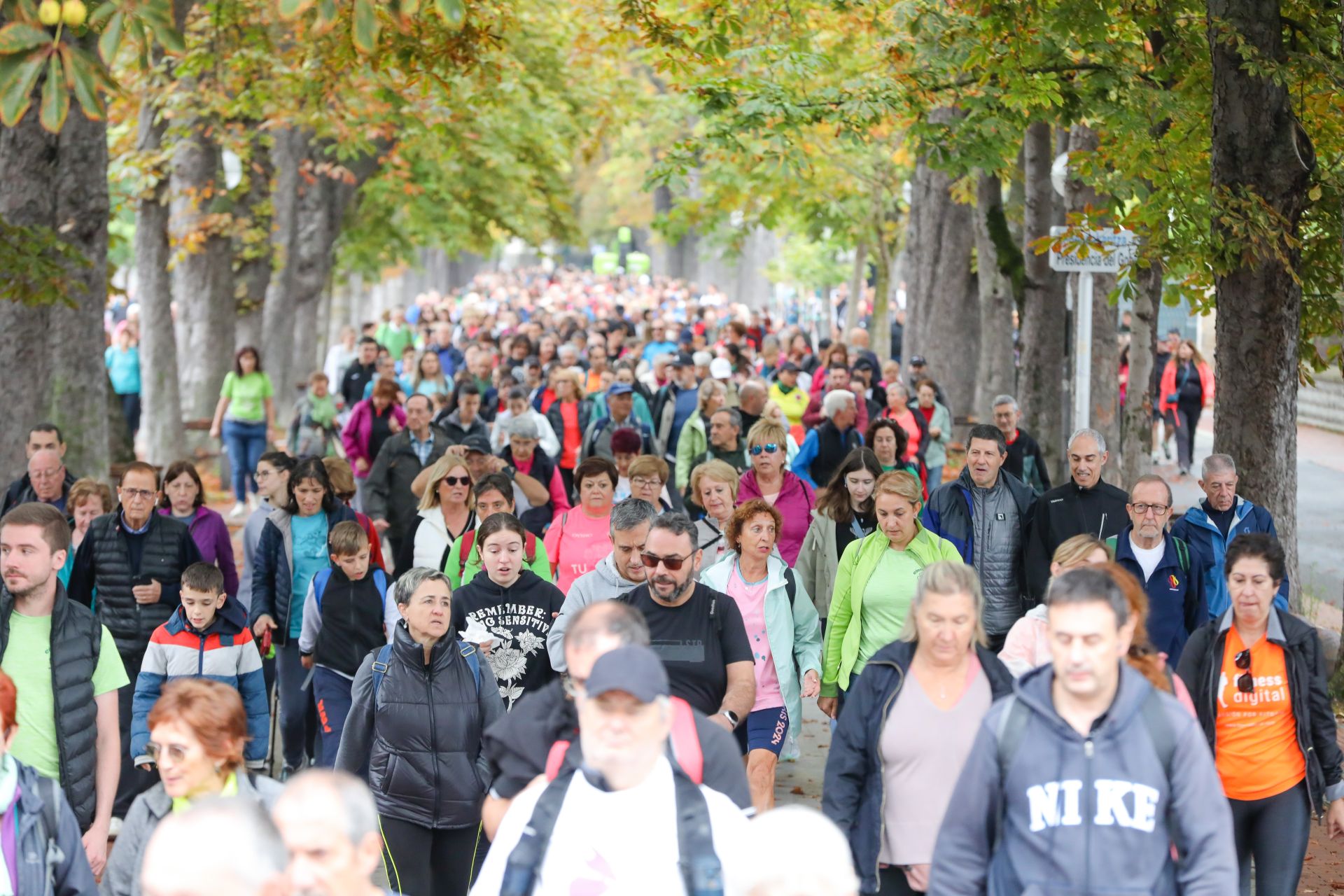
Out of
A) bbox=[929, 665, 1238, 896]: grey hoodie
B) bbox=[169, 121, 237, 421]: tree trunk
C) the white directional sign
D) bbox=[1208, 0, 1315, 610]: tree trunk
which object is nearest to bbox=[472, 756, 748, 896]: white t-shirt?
bbox=[929, 665, 1238, 896]: grey hoodie

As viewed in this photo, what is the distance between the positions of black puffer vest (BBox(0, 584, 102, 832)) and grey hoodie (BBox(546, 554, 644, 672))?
1.74m

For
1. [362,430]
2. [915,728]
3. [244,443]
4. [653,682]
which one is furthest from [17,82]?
[244,443]

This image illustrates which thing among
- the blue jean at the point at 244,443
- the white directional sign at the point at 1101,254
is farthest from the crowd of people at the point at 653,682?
the blue jean at the point at 244,443

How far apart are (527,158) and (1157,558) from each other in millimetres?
22576

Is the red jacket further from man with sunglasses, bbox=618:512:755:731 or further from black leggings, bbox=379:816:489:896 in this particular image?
black leggings, bbox=379:816:489:896

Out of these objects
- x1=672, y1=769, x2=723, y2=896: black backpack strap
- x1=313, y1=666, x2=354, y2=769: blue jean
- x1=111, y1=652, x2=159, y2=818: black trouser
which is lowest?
x1=111, y1=652, x2=159, y2=818: black trouser

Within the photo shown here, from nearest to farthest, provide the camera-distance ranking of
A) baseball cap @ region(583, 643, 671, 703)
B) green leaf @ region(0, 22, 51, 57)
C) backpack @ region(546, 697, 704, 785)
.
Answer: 1. baseball cap @ region(583, 643, 671, 703)
2. backpack @ region(546, 697, 704, 785)
3. green leaf @ region(0, 22, 51, 57)

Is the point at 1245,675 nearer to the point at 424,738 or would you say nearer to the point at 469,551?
the point at 424,738

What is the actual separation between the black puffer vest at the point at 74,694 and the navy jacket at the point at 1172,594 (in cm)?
447

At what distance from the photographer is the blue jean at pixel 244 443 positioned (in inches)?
700

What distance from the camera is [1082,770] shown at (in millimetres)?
4148

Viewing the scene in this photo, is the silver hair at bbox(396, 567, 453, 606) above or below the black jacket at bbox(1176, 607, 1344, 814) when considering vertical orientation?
above

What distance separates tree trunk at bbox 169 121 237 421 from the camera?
20.8 metres

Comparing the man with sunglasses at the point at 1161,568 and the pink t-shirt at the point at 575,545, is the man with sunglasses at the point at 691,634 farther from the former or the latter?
the pink t-shirt at the point at 575,545
